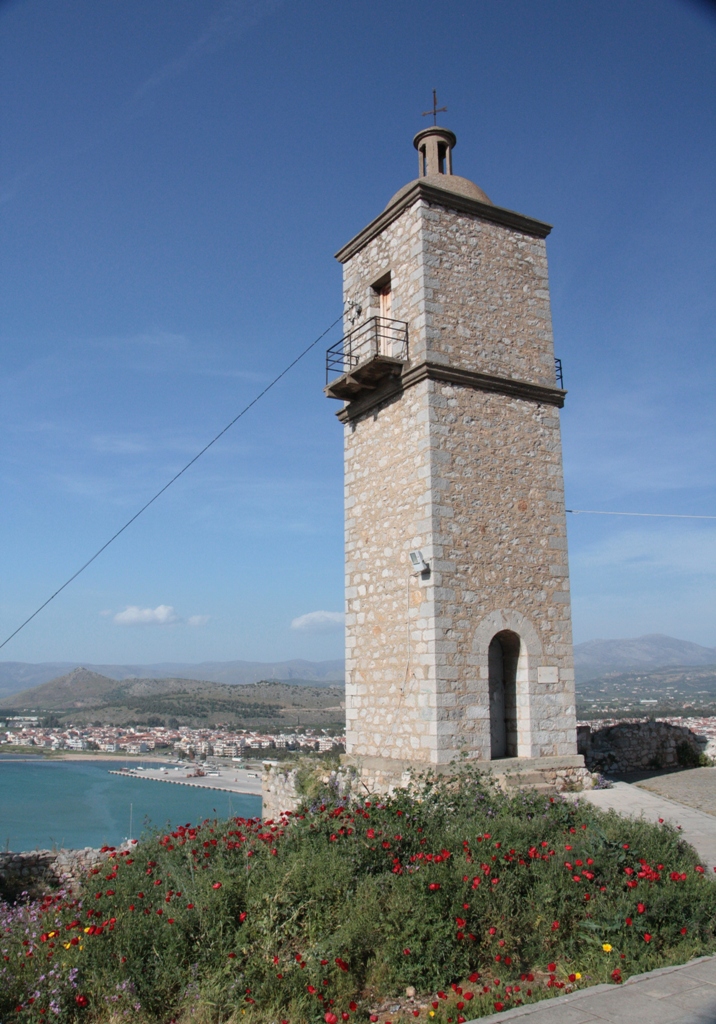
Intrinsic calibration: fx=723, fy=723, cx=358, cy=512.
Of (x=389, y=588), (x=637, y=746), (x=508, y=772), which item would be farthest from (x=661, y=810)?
(x=389, y=588)

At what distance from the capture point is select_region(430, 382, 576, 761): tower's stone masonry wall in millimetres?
10500

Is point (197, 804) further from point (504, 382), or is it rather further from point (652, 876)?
point (652, 876)

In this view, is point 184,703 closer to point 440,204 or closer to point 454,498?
point 454,498

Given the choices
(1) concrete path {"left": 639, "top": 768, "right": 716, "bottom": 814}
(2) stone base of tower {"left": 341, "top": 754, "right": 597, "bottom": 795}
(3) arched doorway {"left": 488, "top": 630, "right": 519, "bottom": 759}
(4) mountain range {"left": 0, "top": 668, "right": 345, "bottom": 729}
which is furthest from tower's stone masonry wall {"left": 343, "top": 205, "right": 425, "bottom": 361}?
(4) mountain range {"left": 0, "top": 668, "right": 345, "bottom": 729}

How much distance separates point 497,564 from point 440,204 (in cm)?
601

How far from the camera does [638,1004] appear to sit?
4.41 meters

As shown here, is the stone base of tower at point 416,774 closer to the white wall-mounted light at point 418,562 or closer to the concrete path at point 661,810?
the concrete path at point 661,810

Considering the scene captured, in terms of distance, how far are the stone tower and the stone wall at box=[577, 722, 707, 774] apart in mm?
3075

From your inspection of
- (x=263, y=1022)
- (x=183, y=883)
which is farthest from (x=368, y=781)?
(x=263, y=1022)

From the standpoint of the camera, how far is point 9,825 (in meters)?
20.8

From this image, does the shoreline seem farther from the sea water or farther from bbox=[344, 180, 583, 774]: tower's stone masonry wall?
bbox=[344, 180, 583, 774]: tower's stone masonry wall

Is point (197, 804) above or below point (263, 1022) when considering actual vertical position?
below

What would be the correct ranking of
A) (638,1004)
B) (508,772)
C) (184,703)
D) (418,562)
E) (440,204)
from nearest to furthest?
(638,1004)
(508,772)
(418,562)
(440,204)
(184,703)

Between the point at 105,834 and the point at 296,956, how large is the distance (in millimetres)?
16157
